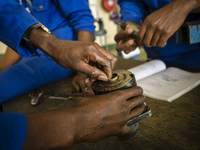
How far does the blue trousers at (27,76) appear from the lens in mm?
1249

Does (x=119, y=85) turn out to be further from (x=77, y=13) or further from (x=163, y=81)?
(x=77, y=13)

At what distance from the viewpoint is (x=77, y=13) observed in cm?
139

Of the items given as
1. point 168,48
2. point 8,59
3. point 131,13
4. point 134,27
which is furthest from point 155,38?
point 8,59

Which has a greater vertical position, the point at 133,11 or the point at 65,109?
the point at 133,11

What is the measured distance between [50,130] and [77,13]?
1.17 m

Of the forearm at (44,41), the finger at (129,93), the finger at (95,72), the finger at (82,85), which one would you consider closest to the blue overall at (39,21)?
the forearm at (44,41)

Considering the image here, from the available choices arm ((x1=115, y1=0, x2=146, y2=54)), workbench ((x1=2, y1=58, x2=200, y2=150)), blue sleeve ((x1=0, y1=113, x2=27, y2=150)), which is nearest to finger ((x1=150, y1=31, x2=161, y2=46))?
arm ((x1=115, y1=0, x2=146, y2=54))

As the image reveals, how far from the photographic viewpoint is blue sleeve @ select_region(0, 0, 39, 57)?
0.88 m

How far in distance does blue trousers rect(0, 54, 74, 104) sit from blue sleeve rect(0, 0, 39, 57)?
395 millimetres

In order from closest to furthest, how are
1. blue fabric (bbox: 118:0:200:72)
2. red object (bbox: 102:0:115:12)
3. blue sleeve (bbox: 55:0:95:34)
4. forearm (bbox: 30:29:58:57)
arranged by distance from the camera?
forearm (bbox: 30:29:58:57)
blue fabric (bbox: 118:0:200:72)
blue sleeve (bbox: 55:0:95:34)
red object (bbox: 102:0:115:12)

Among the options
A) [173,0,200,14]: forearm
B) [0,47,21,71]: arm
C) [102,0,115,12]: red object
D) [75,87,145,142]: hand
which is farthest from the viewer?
[102,0,115,12]: red object

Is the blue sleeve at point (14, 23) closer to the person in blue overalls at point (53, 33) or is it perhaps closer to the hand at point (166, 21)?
the person in blue overalls at point (53, 33)

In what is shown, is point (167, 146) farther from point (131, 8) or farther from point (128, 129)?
point (131, 8)

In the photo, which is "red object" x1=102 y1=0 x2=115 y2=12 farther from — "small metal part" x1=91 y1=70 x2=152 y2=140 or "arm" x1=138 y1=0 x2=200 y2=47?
"small metal part" x1=91 y1=70 x2=152 y2=140
